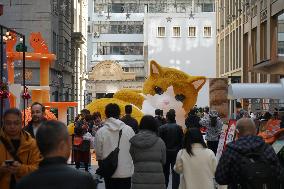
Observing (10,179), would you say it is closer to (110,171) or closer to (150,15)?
(110,171)

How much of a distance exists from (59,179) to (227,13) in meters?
55.2

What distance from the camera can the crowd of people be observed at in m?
4.46

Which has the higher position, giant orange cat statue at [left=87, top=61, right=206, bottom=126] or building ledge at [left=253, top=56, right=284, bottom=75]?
building ledge at [left=253, top=56, right=284, bottom=75]

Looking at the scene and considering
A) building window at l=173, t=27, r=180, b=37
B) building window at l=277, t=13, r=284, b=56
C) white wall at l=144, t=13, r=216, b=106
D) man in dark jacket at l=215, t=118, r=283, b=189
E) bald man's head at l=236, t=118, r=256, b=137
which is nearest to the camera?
man in dark jacket at l=215, t=118, r=283, b=189

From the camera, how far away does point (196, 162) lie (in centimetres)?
918

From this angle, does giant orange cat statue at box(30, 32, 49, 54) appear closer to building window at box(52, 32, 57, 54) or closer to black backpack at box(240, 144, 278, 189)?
building window at box(52, 32, 57, 54)

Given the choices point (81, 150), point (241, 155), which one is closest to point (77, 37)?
point (81, 150)

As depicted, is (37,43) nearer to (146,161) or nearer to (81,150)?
(81,150)

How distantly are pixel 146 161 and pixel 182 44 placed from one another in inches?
2486

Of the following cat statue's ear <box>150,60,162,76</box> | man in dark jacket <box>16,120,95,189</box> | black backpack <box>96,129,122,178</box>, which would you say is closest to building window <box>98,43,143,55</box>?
cat statue's ear <box>150,60,162,76</box>

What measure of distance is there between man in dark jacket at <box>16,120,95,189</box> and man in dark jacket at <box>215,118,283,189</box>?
8.97ft

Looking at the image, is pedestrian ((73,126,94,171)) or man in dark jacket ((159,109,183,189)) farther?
pedestrian ((73,126,94,171))

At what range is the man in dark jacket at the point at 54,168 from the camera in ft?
14.3

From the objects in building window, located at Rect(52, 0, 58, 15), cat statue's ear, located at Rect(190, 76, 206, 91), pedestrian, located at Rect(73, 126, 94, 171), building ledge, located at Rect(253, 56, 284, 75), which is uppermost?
building window, located at Rect(52, 0, 58, 15)
